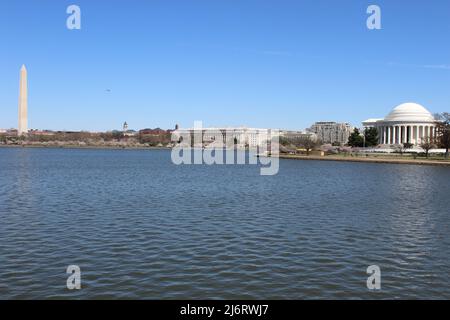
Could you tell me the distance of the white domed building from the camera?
466 ft

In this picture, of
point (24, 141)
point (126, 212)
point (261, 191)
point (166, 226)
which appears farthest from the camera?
point (24, 141)

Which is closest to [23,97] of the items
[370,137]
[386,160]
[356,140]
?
[356,140]

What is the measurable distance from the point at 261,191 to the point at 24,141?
605ft

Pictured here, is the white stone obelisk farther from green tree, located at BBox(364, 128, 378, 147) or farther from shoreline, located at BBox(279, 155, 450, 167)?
green tree, located at BBox(364, 128, 378, 147)

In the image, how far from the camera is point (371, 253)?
14.3 m

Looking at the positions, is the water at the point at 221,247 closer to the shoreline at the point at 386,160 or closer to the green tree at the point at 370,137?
the shoreline at the point at 386,160

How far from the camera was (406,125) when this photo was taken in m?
143

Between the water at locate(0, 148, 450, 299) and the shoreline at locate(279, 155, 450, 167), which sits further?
the shoreline at locate(279, 155, 450, 167)

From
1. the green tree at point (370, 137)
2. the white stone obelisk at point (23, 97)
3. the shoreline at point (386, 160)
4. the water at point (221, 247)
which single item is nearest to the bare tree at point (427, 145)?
the shoreline at point (386, 160)

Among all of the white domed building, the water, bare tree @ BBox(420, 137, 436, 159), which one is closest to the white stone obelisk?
bare tree @ BBox(420, 137, 436, 159)

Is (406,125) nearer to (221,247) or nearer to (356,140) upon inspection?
(356,140)

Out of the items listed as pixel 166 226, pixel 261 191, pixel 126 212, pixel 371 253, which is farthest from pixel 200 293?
pixel 261 191

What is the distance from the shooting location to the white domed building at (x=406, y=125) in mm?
142125
